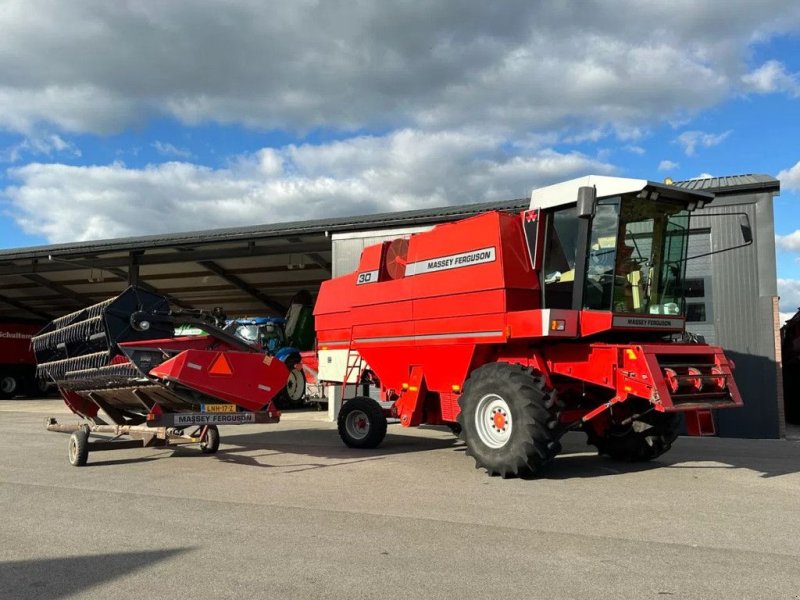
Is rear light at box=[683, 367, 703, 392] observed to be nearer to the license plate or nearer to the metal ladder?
the metal ladder

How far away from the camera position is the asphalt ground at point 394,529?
385cm

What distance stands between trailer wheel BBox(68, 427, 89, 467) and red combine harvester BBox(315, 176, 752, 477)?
167 inches

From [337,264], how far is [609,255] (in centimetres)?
960

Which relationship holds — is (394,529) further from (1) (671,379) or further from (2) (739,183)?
(2) (739,183)

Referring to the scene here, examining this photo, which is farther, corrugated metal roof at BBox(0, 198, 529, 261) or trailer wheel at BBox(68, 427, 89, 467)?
corrugated metal roof at BBox(0, 198, 529, 261)

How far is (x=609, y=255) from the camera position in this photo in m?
7.33

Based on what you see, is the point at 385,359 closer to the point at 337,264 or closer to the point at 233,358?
the point at 233,358

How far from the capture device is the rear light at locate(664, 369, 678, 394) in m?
6.76

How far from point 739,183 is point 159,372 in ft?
36.0

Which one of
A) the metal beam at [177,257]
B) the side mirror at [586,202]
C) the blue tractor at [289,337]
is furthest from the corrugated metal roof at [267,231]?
the side mirror at [586,202]

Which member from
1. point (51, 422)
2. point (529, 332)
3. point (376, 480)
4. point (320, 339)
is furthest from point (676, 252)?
point (51, 422)

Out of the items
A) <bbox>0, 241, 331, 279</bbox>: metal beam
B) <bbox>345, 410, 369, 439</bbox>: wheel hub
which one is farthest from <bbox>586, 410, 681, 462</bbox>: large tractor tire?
<bbox>0, 241, 331, 279</bbox>: metal beam

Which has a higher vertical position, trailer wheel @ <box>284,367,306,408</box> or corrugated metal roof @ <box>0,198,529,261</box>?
corrugated metal roof @ <box>0,198,529,261</box>

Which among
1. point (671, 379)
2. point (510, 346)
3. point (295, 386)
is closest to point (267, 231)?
point (295, 386)
